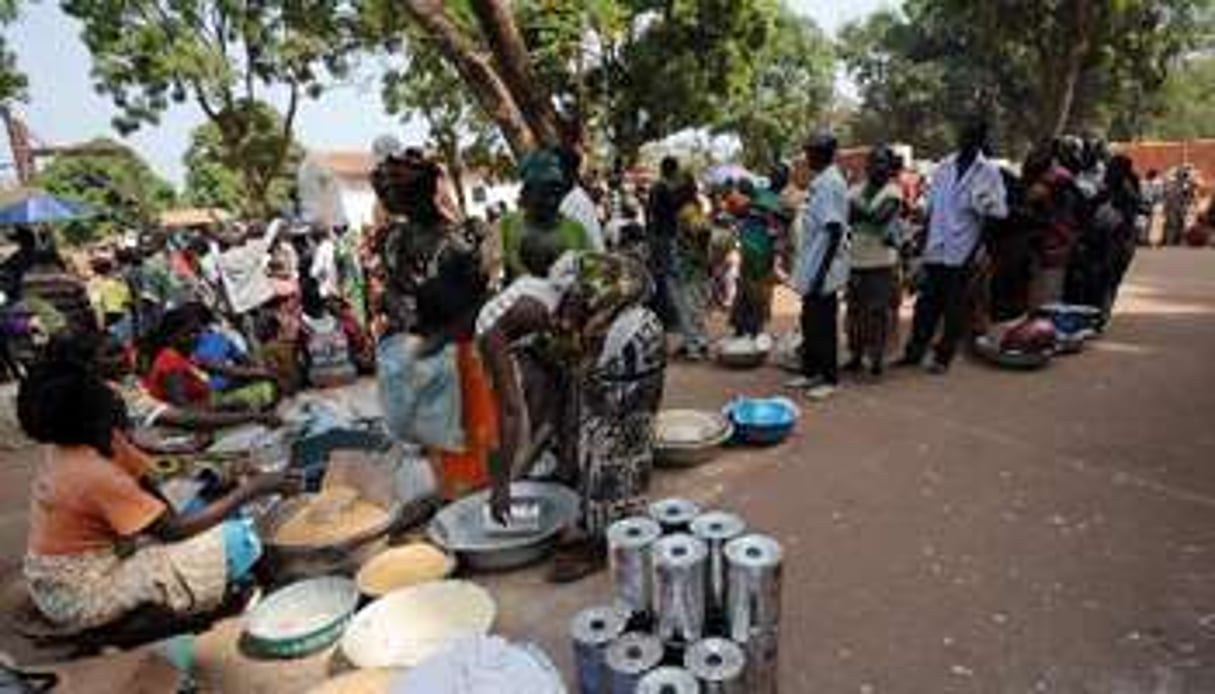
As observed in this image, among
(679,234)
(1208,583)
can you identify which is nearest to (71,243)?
(679,234)

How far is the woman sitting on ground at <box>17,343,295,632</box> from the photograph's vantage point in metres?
3.11

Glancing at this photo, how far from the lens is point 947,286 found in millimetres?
6082

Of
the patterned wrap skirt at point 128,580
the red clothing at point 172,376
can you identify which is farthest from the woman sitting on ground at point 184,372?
the patterned wrap skirt at point 128,580

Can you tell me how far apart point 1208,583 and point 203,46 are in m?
19.3

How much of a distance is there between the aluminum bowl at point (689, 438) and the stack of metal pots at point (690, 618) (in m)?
1.99

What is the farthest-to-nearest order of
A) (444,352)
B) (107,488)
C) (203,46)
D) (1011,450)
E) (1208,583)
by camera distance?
1. (203,46)
2. (1011,450)
3. (444,352)
4. (1208,583)
5. (107,488)

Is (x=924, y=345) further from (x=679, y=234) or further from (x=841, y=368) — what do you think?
(x=679, y=234)

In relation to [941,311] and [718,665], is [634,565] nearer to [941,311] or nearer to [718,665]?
[718,665]

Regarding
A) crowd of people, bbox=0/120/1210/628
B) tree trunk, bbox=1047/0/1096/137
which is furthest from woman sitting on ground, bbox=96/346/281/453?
tree trunk, bbox=1047/0/1096/137

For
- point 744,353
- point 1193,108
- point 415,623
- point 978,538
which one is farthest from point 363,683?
point 1193,108

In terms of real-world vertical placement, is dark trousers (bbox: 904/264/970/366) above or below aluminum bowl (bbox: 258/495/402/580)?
above

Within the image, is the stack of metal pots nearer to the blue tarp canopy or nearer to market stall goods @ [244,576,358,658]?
market stall goods @ [244,576,358,658]

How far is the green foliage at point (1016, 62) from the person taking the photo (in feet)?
51.9

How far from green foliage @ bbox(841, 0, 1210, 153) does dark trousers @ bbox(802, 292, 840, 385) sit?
11.8m
